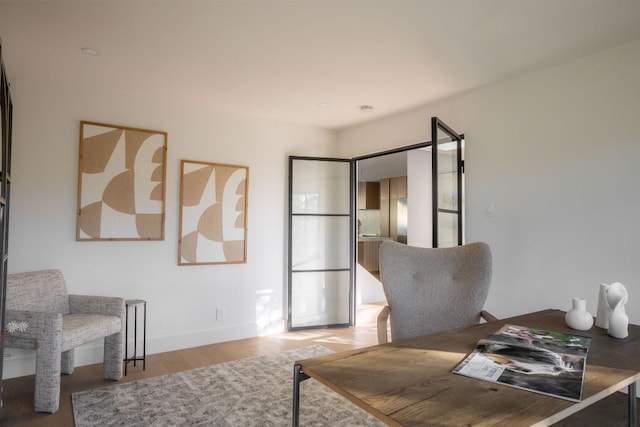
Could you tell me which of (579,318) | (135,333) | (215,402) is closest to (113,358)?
(135,333)

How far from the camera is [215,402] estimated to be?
8.43 feet

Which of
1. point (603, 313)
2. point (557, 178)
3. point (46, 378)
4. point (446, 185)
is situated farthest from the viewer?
point (446, 185)

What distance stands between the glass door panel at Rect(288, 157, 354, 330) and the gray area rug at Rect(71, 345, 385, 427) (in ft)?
4.69

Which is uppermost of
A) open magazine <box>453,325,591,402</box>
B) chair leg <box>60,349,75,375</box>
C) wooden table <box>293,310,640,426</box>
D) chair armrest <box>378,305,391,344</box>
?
open magazine <box>453,325,591,402</box>

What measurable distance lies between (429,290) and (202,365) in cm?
219

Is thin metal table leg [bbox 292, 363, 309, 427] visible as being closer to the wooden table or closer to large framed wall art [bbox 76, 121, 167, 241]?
the wooden table

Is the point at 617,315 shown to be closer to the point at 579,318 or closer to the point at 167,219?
the point at 579,318

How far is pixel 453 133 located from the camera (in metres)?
3.25

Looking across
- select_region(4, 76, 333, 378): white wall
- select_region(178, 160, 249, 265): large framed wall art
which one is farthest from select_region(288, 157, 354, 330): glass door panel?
select_region(178, 160, 249, 265): large framed wall art

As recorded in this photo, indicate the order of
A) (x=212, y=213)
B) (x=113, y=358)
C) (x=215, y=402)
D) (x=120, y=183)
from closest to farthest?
(x=215, y=402) < (x=113, y=358) < (x=120, y=183) < (x=212, y=213)

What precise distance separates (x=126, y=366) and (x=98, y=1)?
2.68m

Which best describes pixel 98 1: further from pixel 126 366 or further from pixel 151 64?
pixel 126 366

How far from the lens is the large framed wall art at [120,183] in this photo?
329 centimetres

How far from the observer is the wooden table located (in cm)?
86
